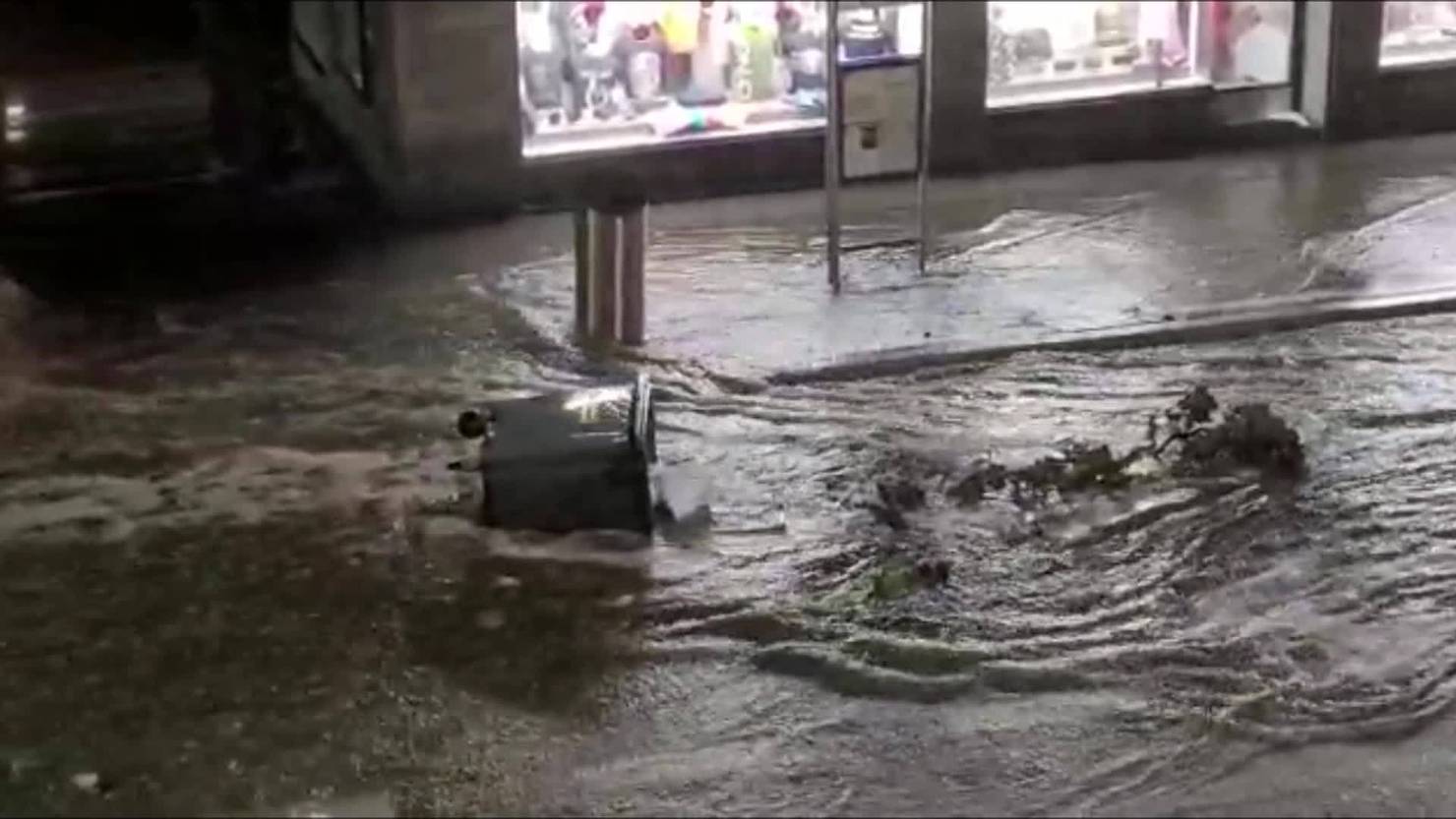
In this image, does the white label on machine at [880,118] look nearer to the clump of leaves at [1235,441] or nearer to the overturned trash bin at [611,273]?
the overturned trash bin at [611,273]

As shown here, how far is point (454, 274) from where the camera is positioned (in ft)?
16.5

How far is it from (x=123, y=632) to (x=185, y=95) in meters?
2.85

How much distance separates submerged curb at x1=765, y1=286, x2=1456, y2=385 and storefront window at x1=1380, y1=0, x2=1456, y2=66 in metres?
0.74

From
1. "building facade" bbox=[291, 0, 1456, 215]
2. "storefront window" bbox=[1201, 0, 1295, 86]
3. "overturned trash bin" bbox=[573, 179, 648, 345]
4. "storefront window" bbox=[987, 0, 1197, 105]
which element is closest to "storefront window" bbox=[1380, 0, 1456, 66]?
"building facade" bbox=[291, 0, 1456, 215]

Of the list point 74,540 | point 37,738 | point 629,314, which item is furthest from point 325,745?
point 629,314

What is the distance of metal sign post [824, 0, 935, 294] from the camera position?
4887mm

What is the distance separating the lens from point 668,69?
6.01 m

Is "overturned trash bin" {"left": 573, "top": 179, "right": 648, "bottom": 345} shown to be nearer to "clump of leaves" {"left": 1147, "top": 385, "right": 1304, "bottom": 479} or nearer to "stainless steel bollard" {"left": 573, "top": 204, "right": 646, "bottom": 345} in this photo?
"stainless steel bollard" {"left": 573, "top": 204, "right": 646, "bottom": 345}

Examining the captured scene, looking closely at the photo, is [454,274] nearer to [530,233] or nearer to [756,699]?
[530,233]

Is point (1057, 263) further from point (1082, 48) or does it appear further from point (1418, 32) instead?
point (1082, 48)

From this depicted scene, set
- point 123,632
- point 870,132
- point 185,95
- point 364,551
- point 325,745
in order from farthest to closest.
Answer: point 185,95, point 870,132, point 364,551, point 123,632, point 325,745

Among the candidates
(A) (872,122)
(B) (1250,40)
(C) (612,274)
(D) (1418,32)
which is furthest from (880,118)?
(B) (1250,40)

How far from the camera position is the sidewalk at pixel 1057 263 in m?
4.52

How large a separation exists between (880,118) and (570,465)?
170cm
